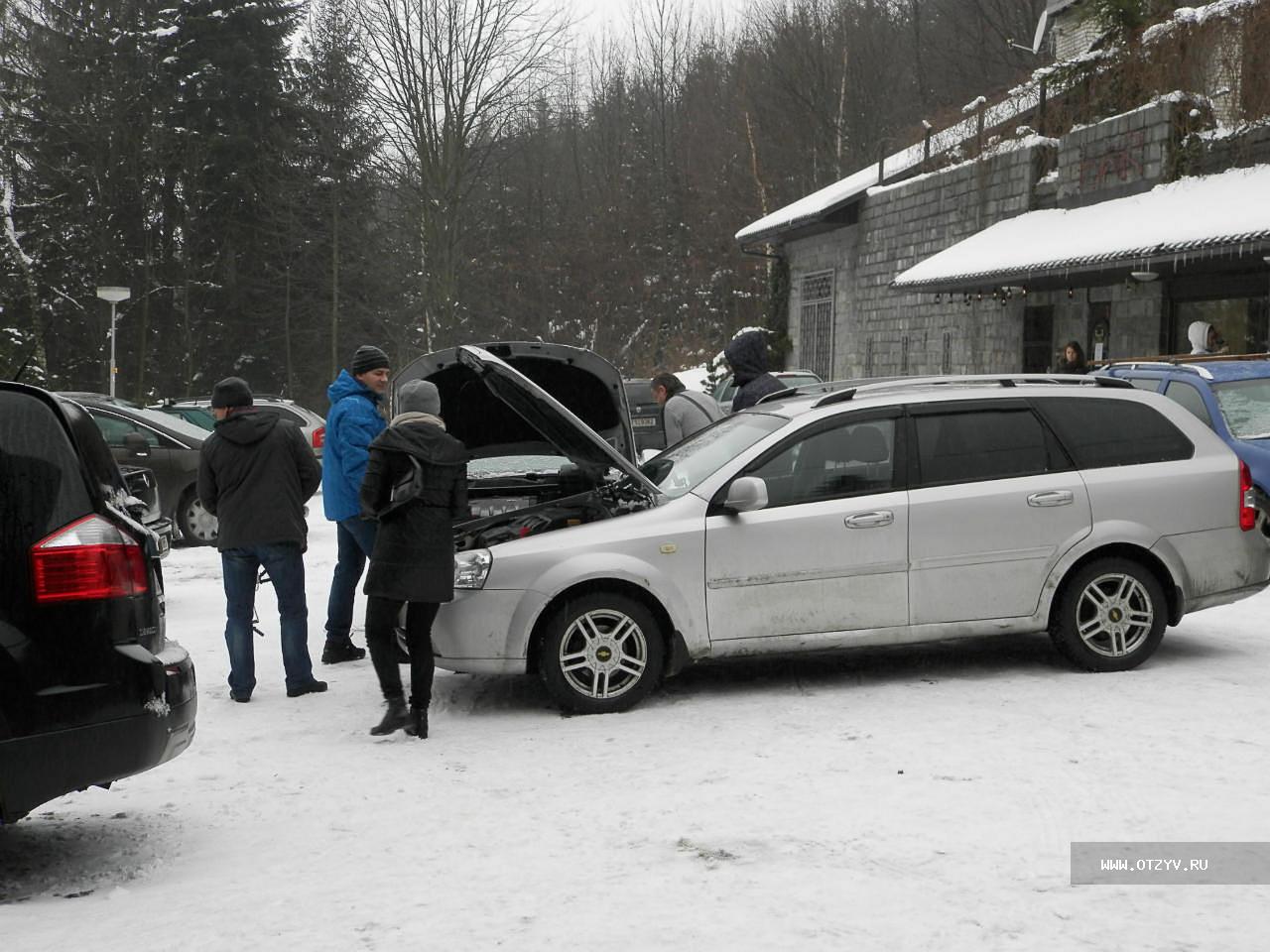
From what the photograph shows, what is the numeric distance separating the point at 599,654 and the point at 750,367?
384cm

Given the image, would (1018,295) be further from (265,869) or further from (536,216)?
(536,216)

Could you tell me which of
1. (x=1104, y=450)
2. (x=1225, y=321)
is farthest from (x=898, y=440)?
Result: (x=1225, y=321)

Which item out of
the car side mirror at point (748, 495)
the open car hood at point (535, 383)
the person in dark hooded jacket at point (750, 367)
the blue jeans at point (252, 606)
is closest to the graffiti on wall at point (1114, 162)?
the person in dark hooded jacket at point (750, 367)

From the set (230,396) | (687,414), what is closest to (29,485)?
(230,396)

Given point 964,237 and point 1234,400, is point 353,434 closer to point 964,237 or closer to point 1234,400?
point 1234,400

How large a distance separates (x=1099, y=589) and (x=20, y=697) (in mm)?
5318

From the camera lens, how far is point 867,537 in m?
6.96

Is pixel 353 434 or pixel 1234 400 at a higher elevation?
pixel 1234 400

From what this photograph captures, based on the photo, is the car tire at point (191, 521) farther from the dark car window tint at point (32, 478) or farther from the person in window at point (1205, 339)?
the person in window at point (1205, 339)

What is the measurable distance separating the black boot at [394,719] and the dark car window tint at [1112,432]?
12.3ft

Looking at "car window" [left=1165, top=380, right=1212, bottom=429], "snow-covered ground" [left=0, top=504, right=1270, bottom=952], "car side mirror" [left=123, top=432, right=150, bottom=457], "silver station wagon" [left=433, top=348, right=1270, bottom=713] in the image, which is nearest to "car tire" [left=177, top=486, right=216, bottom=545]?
"car side mirror" [left=123, top=432, right=150, bottom=457]

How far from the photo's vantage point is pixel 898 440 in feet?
23.7

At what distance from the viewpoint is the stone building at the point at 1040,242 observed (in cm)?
1694

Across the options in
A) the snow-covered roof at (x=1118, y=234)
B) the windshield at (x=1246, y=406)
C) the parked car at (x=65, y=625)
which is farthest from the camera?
the snow-covered roof at (x=1118, y=234)
